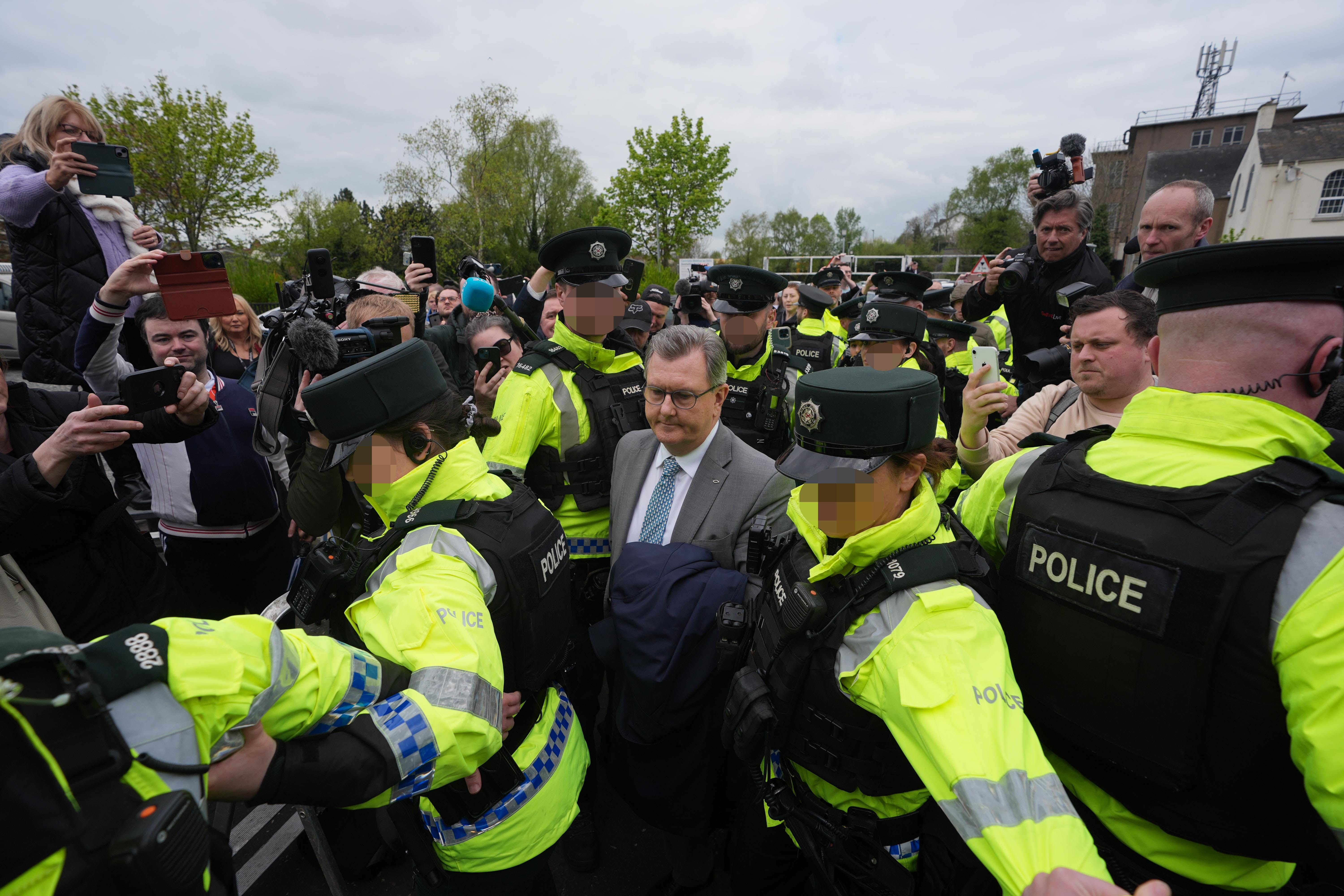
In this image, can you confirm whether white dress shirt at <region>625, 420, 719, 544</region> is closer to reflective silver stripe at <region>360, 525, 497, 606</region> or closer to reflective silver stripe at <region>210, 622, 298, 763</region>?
reflective silver stripe at <region>360, 525, 497, 606</region>

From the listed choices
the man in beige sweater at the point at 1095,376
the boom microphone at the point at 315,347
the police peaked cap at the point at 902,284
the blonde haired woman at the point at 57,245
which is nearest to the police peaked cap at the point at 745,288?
the man in beige sweater at the point at 1095,376

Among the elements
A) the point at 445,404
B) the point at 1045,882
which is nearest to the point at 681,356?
the point at 445,404

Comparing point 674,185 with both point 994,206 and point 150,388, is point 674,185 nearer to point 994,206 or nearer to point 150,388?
point 150,388

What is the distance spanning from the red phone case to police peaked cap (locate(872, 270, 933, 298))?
5489 mm

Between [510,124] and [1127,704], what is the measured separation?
143 feet

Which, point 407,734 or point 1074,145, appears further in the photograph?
point 1074,145

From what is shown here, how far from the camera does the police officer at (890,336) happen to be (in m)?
4.14

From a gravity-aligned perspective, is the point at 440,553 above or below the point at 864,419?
below

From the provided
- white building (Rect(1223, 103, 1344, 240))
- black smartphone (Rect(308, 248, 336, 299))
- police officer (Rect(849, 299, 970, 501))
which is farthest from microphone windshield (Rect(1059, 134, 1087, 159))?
white building (Rect(1223, 103, 1344, 240))

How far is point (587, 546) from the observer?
3.45m

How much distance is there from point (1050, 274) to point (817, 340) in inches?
92.7

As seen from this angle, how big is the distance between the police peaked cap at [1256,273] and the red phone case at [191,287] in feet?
11.8

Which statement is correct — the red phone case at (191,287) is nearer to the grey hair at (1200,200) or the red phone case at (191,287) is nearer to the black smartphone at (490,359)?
the black smartphone at (490,359)

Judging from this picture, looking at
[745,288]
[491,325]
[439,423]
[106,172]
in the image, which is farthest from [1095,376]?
[106,172]
